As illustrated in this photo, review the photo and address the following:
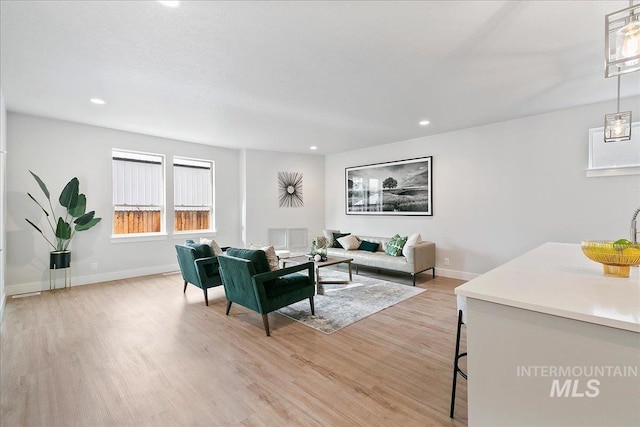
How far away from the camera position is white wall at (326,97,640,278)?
12.3ft

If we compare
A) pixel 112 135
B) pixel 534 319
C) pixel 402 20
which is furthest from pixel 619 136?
pixel 112 135

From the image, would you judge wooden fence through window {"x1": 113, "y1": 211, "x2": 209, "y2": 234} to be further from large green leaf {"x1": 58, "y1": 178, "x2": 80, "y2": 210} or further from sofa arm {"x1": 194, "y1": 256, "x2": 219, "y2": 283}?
sofa arm {"x1": 194, "y1": 256, "x2": 219, "y2": 283}

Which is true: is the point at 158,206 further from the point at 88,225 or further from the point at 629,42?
the point at 629,42

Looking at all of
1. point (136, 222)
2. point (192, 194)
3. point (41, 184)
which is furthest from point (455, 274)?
point (41, 184)

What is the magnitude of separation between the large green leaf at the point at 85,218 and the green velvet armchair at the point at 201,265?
5.77 feet

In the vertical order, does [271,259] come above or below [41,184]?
below

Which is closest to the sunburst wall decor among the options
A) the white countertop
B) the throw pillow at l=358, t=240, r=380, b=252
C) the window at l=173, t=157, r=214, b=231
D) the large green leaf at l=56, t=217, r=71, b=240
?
the window at l=173, t=157, r=214, b=231

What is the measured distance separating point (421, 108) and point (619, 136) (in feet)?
6.89

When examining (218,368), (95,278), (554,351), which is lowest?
(218,368)

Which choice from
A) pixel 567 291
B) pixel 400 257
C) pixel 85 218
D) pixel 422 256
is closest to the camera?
pixel 567 291

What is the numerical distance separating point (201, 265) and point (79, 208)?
2469 millimetres

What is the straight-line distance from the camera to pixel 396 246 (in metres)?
5.12

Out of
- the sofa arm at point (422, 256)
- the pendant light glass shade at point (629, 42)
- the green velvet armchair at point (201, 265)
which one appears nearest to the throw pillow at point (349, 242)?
the sofa arm at point (422, 256)

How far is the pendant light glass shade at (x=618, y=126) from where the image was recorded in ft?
7.30
